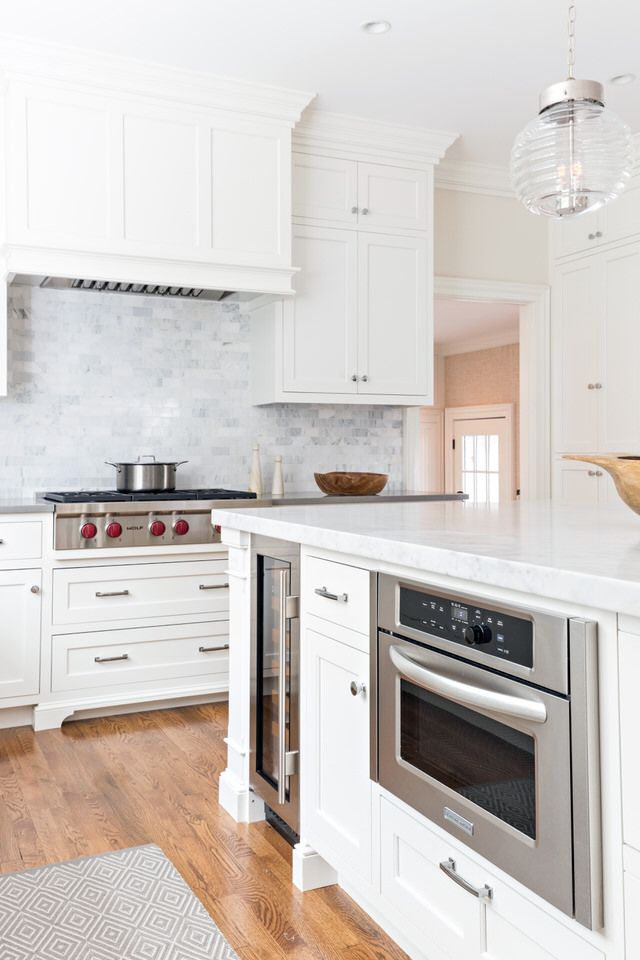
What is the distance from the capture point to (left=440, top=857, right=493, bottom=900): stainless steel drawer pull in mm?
1392

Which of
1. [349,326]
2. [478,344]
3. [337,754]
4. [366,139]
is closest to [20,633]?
[337,754]

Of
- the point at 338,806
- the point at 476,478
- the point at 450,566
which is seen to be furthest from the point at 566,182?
the point at 476,478

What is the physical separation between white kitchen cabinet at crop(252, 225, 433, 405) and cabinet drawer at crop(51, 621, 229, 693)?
1219mm

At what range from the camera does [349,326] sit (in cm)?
423

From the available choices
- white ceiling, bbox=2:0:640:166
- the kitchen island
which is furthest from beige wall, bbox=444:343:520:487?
the kitchen island

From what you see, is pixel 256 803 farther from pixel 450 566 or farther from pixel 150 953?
pixel 450 566

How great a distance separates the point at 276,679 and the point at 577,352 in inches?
128

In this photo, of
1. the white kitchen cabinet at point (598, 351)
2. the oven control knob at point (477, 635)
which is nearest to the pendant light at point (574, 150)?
the oven control knob at point (477, 635)

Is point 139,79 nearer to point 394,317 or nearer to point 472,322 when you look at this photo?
point 394,317

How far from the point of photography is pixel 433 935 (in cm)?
156

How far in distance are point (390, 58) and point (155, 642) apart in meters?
2.64

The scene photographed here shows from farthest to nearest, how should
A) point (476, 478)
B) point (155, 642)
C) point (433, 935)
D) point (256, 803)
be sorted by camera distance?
1. point (476, 478)
2. point (155, 642)
3. point (256, 803)
4. point (433, 935)

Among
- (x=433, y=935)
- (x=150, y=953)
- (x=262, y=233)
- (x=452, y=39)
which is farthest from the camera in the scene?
(x=262, y=233)

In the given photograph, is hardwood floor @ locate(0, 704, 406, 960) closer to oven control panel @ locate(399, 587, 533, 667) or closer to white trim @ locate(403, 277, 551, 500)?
oven control panel @ locate(399, 587, 533, 667)
